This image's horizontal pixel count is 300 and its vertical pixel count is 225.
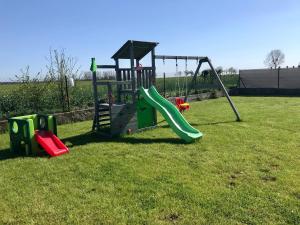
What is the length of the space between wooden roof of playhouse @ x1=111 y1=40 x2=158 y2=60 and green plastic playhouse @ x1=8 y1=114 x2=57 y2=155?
2.84 m

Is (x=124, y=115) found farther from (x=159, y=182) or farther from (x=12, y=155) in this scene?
(x=159, y=182)

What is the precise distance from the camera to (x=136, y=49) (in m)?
8.39

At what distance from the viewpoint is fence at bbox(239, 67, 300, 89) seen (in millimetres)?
20248

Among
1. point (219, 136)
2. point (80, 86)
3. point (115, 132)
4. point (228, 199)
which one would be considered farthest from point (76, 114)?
point (228, 199)

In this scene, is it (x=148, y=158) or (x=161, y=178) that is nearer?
(x=161, y=178)

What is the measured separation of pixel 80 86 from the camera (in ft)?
41.3

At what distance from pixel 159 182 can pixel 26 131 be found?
10.3ft

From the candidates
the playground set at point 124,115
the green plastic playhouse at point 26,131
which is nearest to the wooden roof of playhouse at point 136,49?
the playground set at point 124,115

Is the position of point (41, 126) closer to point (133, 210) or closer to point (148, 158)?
point (148, 158)

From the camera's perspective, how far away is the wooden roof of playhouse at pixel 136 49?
26.1ft

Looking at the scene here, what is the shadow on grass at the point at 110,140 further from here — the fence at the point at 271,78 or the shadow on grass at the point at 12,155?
the fence at the point at 271,78

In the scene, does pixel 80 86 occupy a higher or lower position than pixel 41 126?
higher

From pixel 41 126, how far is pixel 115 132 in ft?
5.76

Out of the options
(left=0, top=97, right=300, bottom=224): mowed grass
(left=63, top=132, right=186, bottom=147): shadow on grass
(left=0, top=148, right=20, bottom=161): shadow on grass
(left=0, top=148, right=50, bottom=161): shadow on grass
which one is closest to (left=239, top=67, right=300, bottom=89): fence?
(left=0, top=97, right=300, bottom=224): mowed grass
